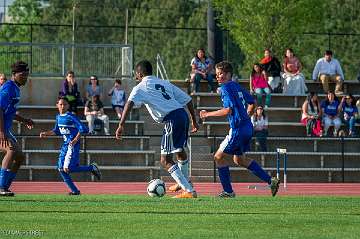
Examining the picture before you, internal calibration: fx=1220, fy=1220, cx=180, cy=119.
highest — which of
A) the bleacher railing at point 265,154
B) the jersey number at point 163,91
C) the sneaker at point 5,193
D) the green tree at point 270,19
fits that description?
the green tree at point 270,19

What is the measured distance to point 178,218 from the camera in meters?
14.5

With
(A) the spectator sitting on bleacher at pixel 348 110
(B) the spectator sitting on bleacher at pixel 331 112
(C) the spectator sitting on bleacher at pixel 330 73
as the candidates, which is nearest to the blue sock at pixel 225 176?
(B) the spectator sitting on bleacher at pixel 331 112

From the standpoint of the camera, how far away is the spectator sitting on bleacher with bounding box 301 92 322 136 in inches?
1324

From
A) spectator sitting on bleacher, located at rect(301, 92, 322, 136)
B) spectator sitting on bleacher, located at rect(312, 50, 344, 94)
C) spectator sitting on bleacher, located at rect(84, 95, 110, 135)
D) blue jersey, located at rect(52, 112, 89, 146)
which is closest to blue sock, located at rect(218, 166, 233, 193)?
blue jersey, located at rect(52, 112, 89, 146)

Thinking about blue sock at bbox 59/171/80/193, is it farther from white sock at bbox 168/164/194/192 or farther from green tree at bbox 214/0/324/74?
green tree at bbox 214/0/324/74

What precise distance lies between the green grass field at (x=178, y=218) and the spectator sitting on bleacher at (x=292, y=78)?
1772cm

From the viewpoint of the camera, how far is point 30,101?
3516cm

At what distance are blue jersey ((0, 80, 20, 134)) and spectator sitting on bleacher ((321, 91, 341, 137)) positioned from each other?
16.0m

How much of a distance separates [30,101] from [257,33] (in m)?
14.0

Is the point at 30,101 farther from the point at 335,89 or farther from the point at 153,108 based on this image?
the point at 153,108

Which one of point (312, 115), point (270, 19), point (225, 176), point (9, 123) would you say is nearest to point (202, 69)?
point (312, 115)

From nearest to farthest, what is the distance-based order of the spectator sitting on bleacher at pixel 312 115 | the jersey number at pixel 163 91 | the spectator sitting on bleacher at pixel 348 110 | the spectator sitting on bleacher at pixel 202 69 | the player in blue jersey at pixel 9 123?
the jersey number at pixel 163 91 < the player in blue jersey at pixel 9 123 < the spectator sitting on bleacher at pixel 312 115 < the spectator sitting on bleacher at pixel 348 110 < the spectator sitting on bleacher at pixel 202 69

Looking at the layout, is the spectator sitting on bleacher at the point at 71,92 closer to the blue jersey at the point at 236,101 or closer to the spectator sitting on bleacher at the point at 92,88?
the spectator sitting on bleacher at the point at 92,88

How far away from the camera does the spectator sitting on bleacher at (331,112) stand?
33719 millimetres
